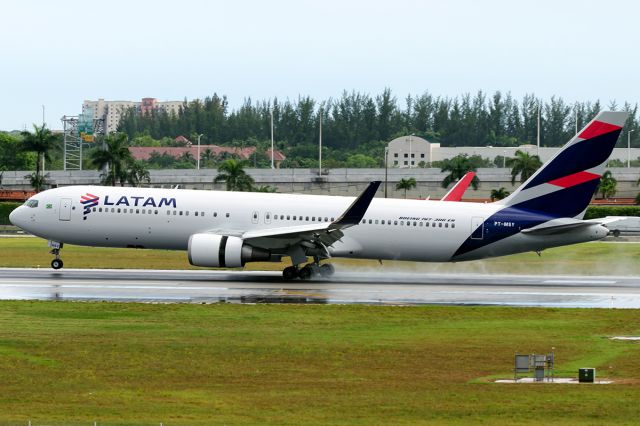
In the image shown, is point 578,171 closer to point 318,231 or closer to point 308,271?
point 318,231

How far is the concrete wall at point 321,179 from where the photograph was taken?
117625mm

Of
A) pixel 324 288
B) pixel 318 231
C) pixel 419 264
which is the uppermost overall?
pixel 318 231

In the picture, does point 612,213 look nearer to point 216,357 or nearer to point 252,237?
point 252,237

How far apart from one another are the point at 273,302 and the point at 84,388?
14.0m

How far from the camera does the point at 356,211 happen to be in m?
42.9

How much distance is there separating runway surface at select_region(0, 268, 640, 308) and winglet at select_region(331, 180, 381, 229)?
241 cm

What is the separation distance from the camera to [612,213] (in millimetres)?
93688

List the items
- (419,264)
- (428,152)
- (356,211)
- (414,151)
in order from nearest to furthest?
(356,211), (419,264), (428,152), (414,151)

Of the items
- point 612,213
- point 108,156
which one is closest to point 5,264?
point 108,156

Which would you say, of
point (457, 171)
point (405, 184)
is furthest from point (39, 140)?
point (457, 171)

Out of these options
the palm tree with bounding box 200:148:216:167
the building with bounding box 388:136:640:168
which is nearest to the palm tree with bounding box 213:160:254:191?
the palm tree with bounding box 200:148:216:167

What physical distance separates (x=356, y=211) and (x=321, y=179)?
78841 millimetres

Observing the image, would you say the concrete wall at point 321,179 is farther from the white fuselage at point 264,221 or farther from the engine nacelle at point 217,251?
the engine nacelle at point 217,251

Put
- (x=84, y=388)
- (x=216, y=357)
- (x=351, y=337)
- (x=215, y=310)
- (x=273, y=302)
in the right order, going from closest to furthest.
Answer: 1. (x=84, y=388)
2. (x=216, y=357)
3. (x=351, y=337)
4. (x=215, y=310)
5. (x=273, y=302)
